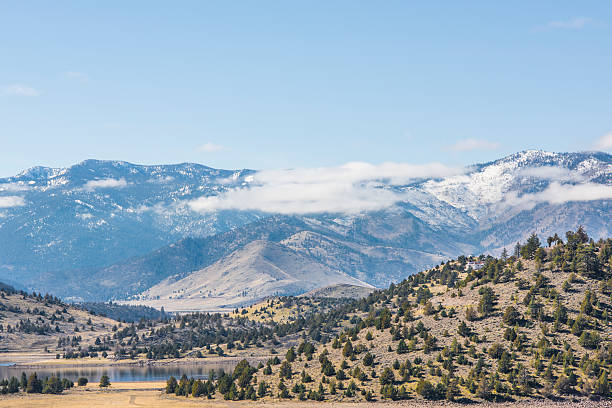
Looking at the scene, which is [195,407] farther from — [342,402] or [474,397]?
[474,397]

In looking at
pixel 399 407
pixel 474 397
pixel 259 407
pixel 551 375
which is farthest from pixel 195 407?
pixel 551 375

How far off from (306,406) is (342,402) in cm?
973

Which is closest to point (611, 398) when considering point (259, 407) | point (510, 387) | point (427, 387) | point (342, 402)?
point (510, 387)

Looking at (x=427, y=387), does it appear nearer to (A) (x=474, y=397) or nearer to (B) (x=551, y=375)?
(A) (x=474, y=397)

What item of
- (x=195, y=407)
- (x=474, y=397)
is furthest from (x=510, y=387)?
(x=195, y=407)

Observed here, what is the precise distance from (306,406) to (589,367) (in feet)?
219

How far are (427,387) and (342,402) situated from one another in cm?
2026

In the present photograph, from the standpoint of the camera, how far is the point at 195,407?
A: 654 feet

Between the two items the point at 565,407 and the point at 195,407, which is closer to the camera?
the point at 565,407

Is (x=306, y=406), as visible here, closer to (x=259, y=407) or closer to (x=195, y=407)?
(x=259, y=407)

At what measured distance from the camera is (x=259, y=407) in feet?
642

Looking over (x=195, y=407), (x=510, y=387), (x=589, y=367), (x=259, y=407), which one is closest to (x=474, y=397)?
(x=510, y=387)

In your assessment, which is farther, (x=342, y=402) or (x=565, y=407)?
(x=342, y=402)

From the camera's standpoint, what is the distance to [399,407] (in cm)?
18850
